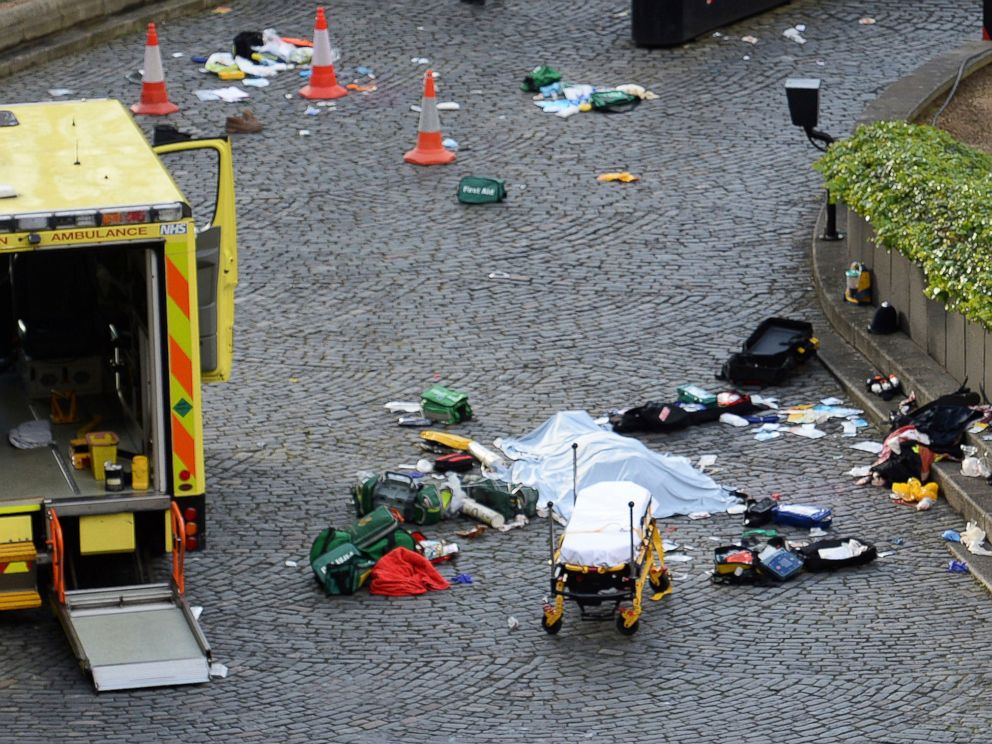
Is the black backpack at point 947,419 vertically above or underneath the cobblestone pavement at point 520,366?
above

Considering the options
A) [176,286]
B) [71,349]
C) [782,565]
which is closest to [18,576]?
Answer: [176,286]

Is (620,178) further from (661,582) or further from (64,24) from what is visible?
(661,582)

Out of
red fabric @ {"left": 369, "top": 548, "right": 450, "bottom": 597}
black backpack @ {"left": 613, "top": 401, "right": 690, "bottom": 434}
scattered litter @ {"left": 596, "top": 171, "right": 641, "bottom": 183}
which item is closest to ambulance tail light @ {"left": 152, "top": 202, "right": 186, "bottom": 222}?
red fabric @ {"left": 369, "top": 548, "right": 450, "bottom": 597}

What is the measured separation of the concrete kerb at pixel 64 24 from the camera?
19.8m

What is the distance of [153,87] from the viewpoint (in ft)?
61.4

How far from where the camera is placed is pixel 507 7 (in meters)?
21.8

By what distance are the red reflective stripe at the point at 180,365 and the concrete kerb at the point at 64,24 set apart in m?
10.1

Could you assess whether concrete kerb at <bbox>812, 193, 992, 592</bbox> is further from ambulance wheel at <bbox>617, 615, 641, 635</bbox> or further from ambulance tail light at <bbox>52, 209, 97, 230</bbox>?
ambulance tail light at <bbox>52, 209, 97, 230</bbox>

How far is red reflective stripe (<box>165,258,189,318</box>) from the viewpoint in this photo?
10070mm

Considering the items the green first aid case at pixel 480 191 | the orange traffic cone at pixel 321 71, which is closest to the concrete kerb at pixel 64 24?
the orange traffic cone at pixel 321 71

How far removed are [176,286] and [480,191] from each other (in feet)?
22.7

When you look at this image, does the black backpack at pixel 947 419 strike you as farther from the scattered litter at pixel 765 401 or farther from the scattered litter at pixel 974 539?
the scattered litter at pixel 765 401

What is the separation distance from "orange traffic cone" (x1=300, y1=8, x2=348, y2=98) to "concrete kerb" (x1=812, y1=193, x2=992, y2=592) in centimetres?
571

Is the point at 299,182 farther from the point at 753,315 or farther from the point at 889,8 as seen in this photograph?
the point at 889,8
